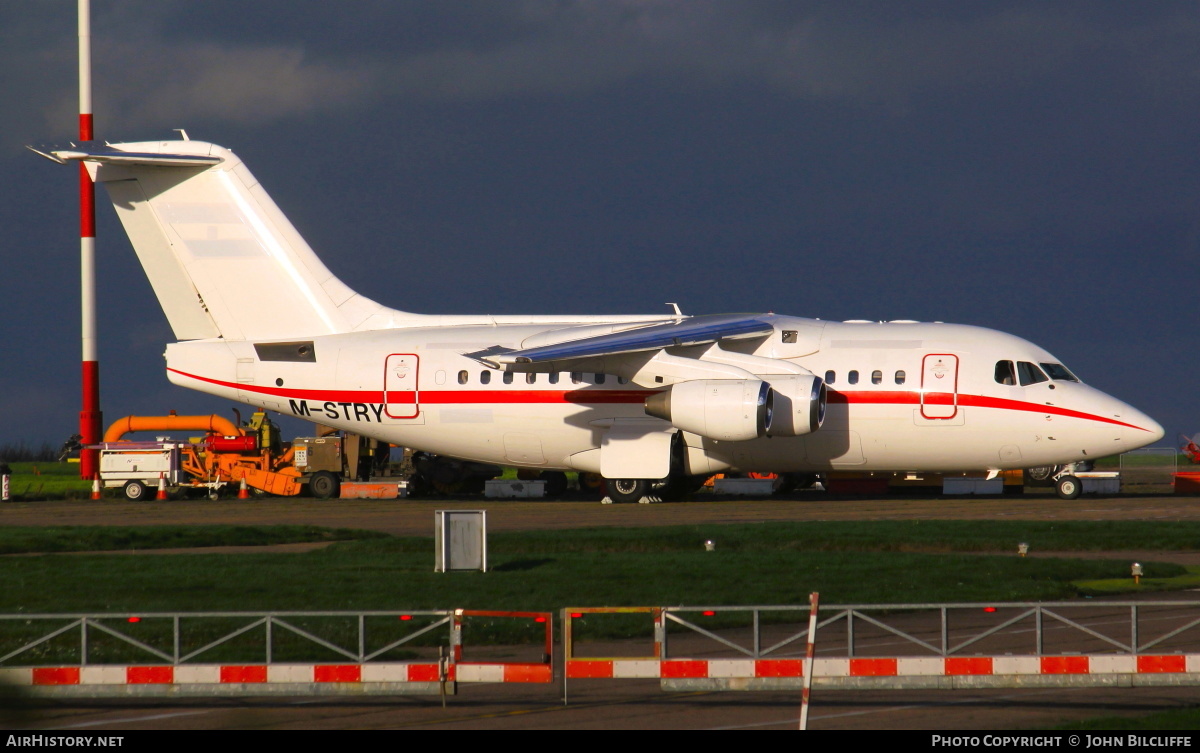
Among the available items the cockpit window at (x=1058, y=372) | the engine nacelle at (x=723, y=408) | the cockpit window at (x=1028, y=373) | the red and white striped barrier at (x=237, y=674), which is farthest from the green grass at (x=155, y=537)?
the cockpit window at (x=1058, y=372)

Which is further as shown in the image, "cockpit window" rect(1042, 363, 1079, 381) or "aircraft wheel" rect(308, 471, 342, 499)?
"aircraft wheel" rect(308, 471, 342, 499)

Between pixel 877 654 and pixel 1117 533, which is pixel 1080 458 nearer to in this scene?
pixel 1117 533

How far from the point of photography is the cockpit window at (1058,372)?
89.5ft

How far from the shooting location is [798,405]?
26328 mm

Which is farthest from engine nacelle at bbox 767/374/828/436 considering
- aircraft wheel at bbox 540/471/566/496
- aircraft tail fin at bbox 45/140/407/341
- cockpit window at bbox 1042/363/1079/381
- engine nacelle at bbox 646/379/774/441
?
aircraft wheel at bbox 540/471/566/496

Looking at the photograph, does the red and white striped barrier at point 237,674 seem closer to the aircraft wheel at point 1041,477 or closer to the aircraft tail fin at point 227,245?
the aircraft tail fin at point 227,245

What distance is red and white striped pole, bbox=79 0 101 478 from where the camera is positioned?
41469mm

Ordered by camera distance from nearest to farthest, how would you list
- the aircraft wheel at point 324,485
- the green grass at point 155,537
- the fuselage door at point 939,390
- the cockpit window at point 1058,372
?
the green grass at point 155,537, the fuselage door at point 939,390, the cockpit window at point 1058,372, the aircraft wheel at point 324,485

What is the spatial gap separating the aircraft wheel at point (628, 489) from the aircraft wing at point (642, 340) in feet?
11.2

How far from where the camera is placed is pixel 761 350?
92.8ft

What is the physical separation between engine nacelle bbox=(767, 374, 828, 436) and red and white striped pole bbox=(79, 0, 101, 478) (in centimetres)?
2428

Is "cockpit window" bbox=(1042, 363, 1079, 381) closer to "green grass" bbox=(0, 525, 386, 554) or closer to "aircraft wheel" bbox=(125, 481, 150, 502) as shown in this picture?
"green grass" bbox=(0, 525, 386, 554)
